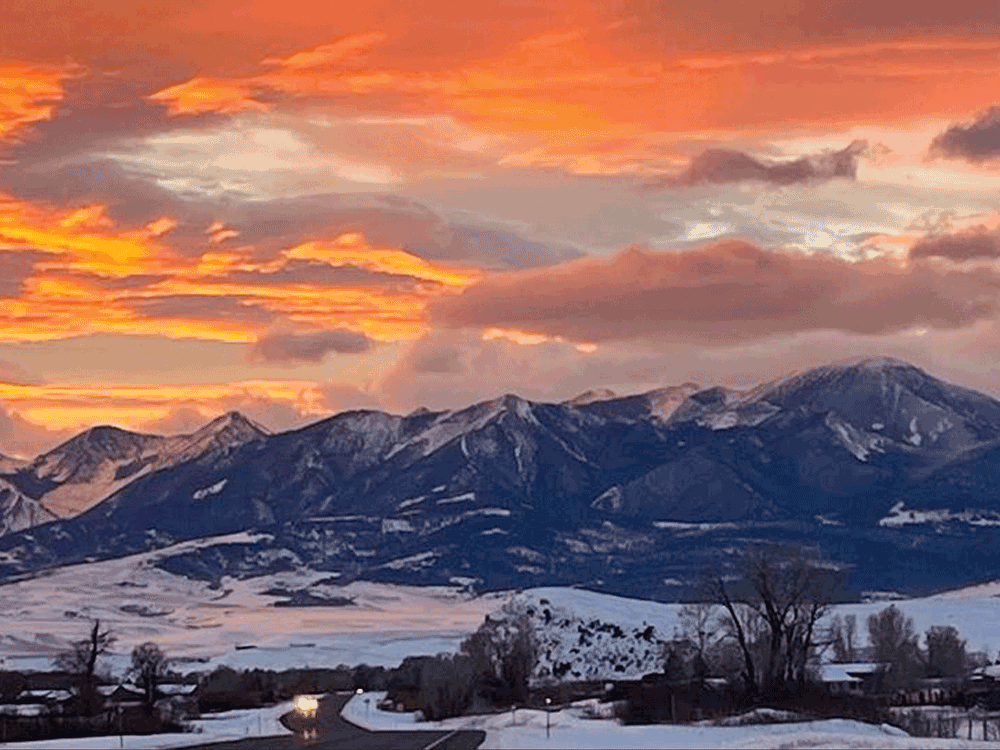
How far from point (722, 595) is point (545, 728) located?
178 feet

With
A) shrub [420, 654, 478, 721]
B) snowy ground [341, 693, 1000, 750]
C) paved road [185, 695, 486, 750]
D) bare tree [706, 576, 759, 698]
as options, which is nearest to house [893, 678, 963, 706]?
bare tree [706, 576, 759, 698]

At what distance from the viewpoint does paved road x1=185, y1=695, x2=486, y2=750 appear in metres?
85.4

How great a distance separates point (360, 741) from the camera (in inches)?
3669

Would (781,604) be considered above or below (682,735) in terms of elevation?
above

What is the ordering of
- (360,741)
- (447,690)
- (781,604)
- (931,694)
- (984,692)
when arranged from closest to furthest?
(360,741) < (781,604) < (447,690) < (984,692) < (931,694)

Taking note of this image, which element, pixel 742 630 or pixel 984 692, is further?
pixel 742 630

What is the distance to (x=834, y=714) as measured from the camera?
113438 mm

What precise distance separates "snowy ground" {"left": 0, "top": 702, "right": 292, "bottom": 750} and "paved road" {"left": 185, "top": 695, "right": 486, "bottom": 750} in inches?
120

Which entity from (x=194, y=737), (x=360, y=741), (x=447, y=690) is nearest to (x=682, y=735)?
(x=360, y=741)

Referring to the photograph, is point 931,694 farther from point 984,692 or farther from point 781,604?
point 781,604

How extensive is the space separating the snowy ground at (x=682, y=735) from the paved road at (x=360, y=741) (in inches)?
53.0

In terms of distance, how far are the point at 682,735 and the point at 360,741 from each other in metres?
14.6

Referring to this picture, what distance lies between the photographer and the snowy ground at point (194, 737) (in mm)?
93375

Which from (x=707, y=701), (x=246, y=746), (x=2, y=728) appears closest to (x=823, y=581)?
(x=707, y=701)
